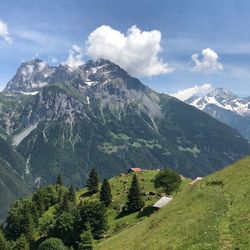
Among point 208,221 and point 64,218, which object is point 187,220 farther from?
point 64,218

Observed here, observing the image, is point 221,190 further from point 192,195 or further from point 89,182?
point 89,182

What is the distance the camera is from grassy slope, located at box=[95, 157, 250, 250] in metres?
41.1

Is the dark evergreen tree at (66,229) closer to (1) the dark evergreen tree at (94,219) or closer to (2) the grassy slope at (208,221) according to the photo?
(1) the dark evergreen tree at (94,219)

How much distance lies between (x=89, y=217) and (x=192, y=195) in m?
48.3

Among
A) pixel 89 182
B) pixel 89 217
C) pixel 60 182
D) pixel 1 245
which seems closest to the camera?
pixel 89 217

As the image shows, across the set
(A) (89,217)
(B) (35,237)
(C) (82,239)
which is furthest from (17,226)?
(C) (82,239)

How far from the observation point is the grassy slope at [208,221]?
41.1 metres

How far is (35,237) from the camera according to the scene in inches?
5384

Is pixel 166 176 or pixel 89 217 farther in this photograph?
pixel 166 176

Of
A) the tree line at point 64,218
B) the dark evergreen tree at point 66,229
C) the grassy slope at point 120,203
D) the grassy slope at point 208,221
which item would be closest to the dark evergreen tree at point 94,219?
the tree line at point 64,218

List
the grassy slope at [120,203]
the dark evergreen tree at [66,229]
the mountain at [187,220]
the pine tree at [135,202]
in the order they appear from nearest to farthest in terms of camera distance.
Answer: the mountain at [187,220]
the dark evergreen tree at [66,229]
the grassy slope at [120,203]
the pine tree at [135,202]

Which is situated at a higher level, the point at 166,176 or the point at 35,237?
the point at 166,176

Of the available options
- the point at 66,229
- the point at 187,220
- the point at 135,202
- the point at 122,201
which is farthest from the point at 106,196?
the point at 187,220

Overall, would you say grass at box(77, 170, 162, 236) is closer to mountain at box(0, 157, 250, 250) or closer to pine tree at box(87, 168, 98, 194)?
mountain at box(0, 157, 250, 250)
